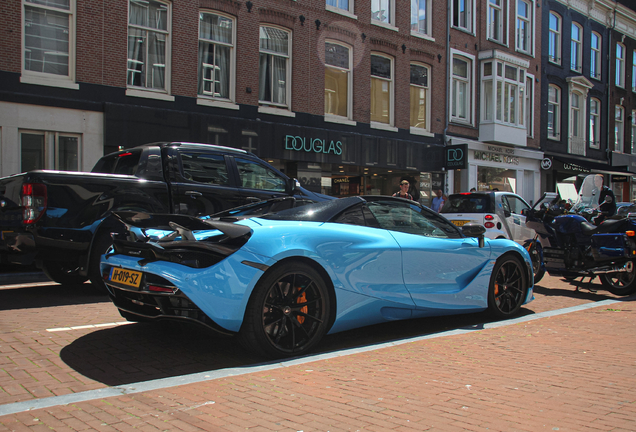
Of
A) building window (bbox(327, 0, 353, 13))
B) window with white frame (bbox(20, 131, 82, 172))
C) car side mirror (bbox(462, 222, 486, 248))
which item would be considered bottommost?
car side mirror (bbox(462, 222, 486, 248))

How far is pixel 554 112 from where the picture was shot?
1112 inches

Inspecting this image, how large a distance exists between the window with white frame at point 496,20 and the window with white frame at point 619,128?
1244cm

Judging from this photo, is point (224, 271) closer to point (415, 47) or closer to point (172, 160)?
point (172, 160)

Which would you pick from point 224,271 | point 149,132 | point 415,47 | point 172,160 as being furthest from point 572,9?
point 224,271

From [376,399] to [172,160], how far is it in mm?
5288

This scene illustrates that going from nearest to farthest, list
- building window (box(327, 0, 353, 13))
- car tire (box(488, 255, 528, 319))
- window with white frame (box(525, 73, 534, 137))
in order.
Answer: car tire (box(488, 255, 528, 319)) → building window (box(327, 0, 353, 13)) → window with white frame (box(525, 73, 534, 137))

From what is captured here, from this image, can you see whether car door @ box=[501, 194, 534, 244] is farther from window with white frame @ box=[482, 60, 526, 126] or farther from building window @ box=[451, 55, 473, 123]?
window with white frame @ box=[482, 60, 526, 126]

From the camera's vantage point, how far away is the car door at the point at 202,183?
7492 mm

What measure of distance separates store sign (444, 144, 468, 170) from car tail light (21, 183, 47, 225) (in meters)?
17.9

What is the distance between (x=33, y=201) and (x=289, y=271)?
3.72 metres

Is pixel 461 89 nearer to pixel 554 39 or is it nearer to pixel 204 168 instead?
pixel 554 39

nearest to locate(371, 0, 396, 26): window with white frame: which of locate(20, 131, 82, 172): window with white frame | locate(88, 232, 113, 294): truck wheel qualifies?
locate(20, 131, 82, 172): window with white frame

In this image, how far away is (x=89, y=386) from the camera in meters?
3.50

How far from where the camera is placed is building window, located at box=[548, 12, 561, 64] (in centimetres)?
2745
